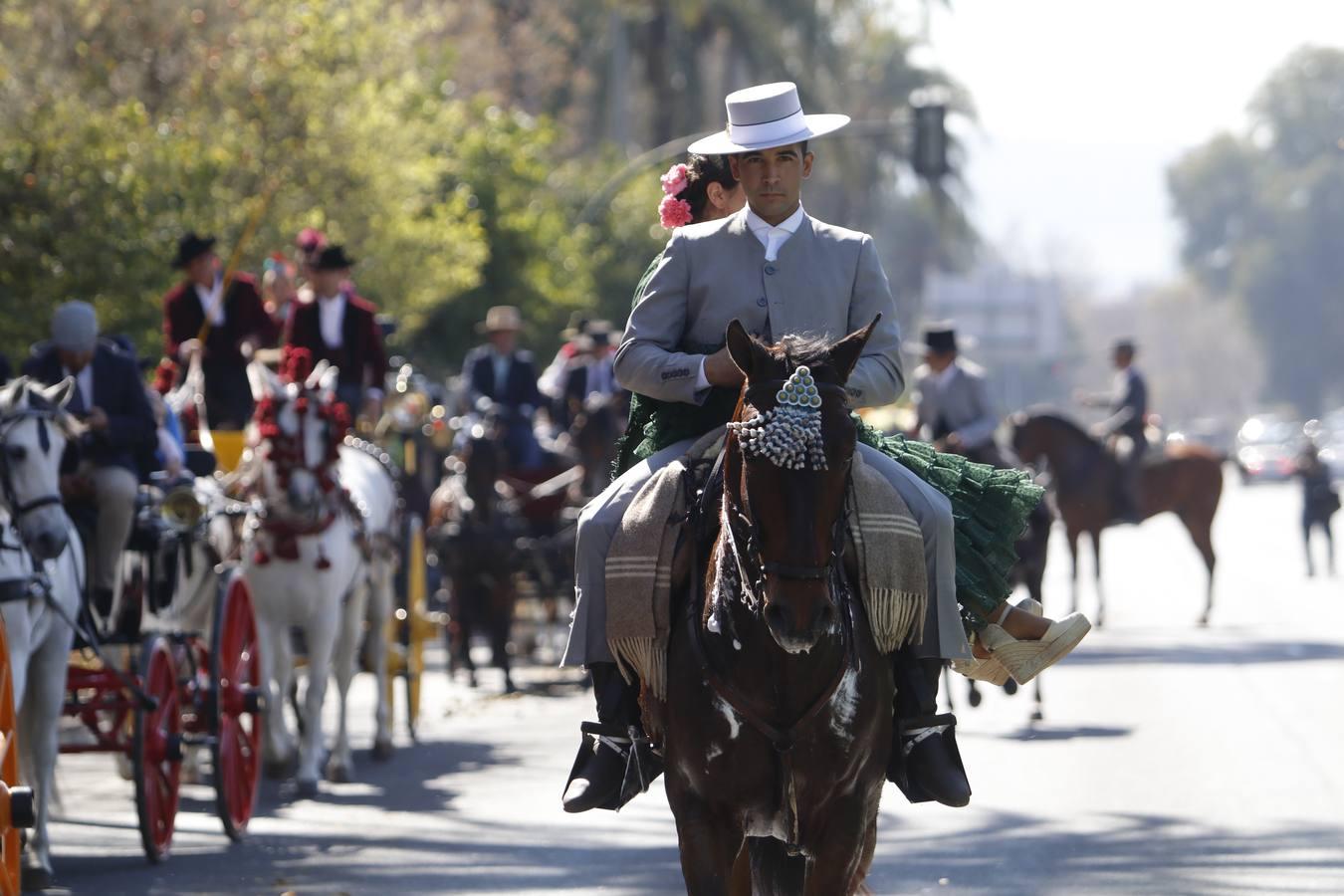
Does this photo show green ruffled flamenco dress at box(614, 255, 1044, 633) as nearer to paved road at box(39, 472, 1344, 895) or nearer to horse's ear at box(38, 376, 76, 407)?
paved road at box(39, 472, 1344, 895)

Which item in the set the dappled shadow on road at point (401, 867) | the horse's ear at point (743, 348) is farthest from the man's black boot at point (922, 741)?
the dappled shadow on road at point (401, 867)

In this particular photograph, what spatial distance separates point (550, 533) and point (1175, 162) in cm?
12540

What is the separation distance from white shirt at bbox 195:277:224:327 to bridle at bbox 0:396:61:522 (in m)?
4.80

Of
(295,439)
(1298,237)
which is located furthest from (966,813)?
(1298,237)

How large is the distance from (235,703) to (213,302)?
3.66 m

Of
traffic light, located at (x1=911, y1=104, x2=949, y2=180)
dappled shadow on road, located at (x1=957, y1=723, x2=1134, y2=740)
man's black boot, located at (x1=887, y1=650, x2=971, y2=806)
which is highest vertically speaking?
traffic light, located at (x1=911, y1=104, x2=949, y2=180)

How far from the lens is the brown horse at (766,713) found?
649 centimetres

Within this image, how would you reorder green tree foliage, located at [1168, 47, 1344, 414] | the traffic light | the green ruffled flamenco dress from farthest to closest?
Result: 1. green tree foliage, located at [1168, 47, 1344, 414]
2. the traffic light
3. the green ruffled flamenco dress

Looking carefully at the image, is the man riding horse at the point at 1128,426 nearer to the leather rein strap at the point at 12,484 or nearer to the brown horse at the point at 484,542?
the brown horse at the point at 484,542

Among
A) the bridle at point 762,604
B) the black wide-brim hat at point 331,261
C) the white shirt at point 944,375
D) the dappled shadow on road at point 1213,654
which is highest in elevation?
the black wide-brim hat at point 331,261

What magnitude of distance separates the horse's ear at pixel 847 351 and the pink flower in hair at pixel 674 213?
2.10 meters

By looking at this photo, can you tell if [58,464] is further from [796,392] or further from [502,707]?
[502,707]

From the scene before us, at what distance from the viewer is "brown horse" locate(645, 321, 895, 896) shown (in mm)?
6492

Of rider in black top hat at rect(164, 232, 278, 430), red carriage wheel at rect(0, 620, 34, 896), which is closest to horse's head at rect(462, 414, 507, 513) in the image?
rider in black top hat at rect(164, 232, 278, 430)
